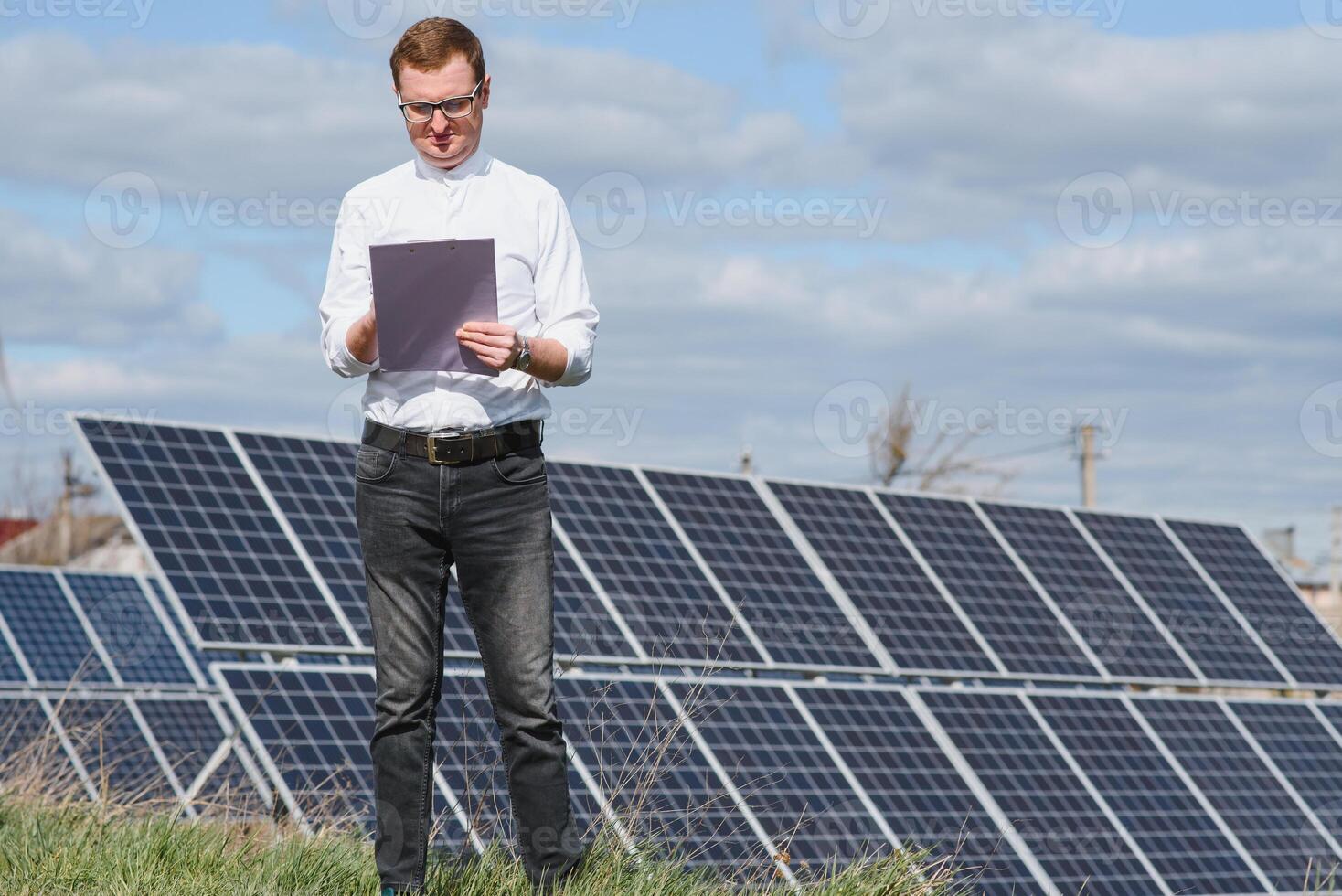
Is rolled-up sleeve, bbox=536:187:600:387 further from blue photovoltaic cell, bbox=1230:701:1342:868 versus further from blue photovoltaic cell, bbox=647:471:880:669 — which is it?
blue photovoltaic cell, bbox=1230:701:1342:868

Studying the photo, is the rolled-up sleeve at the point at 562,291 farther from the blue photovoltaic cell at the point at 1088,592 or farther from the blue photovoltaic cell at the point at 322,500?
the blue photovoltaic cell at the point at 1088,592

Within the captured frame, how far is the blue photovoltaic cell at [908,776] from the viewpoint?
11.4 m

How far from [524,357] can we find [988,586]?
12.2m

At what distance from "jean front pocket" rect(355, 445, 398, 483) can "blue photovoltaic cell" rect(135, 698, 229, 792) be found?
1246 cm

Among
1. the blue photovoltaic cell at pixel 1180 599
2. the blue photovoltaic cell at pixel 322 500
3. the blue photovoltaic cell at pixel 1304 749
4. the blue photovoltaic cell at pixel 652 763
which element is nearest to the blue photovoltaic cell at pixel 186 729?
the blue photovoltaic cell at pixel 322 500

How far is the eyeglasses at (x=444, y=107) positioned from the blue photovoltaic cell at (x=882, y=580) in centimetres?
1038

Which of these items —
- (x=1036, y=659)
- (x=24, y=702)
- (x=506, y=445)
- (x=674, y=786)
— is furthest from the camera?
(x=24, y=702)

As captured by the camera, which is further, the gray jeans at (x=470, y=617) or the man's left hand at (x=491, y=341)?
the gray jeans at (x=470, y=617)

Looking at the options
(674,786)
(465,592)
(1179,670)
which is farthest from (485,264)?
(1179,670)

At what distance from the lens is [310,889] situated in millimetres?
4566

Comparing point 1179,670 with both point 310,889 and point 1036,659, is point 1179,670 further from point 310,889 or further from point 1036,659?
point 310,889

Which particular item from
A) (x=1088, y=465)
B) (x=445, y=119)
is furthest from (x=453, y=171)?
(x=1088, y=465)

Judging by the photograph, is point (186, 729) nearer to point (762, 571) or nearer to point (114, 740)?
point (114, 740)

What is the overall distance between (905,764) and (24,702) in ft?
31.2
